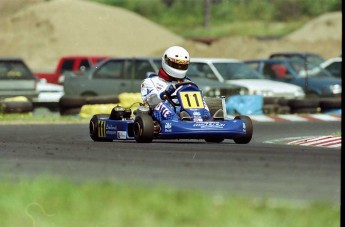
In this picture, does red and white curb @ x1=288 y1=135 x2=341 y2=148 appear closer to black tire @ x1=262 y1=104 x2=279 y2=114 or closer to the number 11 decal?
the number 11 decal

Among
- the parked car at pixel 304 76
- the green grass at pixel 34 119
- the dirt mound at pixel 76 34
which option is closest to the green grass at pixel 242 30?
the dirt mound at pixel 76 34

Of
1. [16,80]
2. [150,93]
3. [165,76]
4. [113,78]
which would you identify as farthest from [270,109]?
[150,93]

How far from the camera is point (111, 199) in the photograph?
8.88m

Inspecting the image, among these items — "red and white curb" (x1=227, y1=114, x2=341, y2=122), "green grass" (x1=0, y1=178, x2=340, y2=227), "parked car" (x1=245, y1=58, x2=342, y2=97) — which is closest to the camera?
"green grass" (x1=0, y1=178, x2=340, y2=227)

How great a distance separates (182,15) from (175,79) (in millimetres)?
87813

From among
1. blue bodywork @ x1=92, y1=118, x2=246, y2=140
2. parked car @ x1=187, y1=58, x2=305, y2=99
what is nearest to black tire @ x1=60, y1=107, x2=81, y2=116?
parked car @ x1=187, y1=58, x2=305, y2=99

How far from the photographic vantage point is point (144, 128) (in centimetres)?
1508

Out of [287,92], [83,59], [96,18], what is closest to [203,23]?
[96,18]

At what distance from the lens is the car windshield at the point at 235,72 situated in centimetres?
2755

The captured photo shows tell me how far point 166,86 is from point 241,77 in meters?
12.1

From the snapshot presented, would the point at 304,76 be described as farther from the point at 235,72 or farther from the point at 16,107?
the point at 16,107

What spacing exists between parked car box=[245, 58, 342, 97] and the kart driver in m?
12.1

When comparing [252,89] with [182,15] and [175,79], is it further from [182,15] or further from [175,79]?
[182,15]

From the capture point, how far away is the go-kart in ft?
49.2
